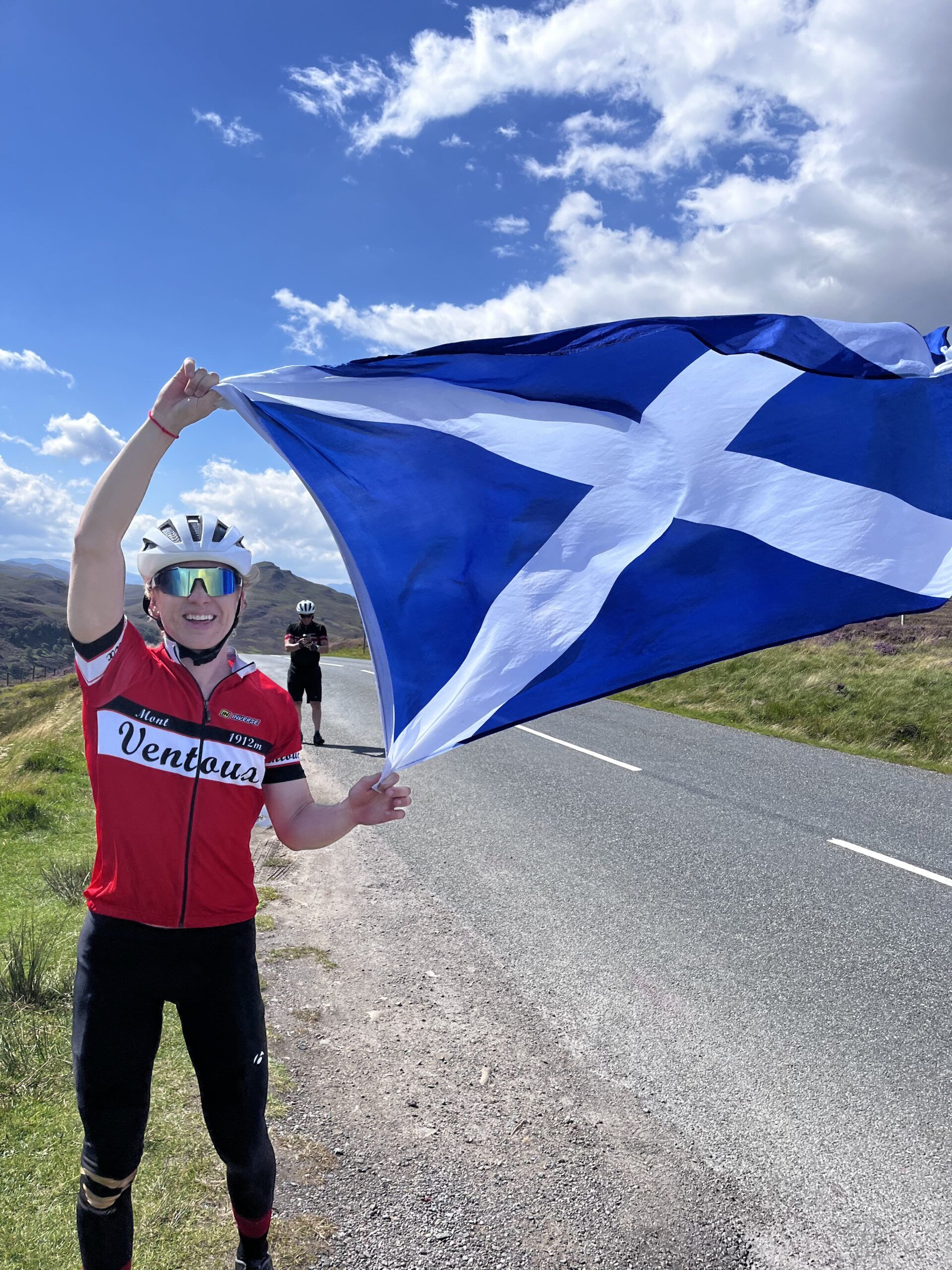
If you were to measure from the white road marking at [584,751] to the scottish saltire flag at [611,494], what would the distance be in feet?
23.7

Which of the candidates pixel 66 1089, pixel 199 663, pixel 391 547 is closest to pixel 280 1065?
pixel 66 1089

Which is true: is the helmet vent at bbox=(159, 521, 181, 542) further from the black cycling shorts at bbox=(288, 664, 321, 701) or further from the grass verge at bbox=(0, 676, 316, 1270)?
the black cycling shorts at bbox=(288, 664, 321, 701)

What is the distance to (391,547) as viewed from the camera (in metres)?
2.67

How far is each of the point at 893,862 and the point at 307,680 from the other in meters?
8.48

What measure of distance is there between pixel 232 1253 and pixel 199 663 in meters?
1.79

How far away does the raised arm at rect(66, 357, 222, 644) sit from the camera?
2143mm

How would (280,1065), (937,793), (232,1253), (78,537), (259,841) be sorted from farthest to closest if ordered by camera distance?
(937,793)
(259,841)
(280,1065)
(232,1253)
(78,537)

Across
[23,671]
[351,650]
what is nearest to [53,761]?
[351,650]

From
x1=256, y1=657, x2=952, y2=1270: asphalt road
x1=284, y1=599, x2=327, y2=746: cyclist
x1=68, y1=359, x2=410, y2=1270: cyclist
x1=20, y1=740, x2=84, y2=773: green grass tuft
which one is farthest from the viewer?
x1=284, y1=599, x2=327, y2=746: cyclist

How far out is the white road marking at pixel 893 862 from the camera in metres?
6.33

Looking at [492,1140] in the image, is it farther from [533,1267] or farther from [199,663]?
[199,663]

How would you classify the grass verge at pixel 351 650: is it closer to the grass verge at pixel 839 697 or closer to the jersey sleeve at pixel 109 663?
the grass verge at pixel 839 697

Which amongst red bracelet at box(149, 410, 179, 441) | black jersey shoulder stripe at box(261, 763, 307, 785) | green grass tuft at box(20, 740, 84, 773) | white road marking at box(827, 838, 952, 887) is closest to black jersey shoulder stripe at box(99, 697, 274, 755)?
black jersey shoulder stripe at box(261, 763, 307, 785)

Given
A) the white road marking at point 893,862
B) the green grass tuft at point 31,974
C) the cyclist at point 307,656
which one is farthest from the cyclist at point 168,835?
the cyclist at point 307,656
